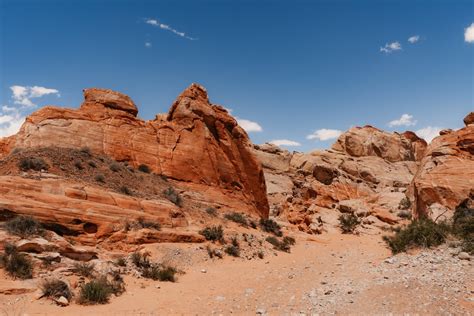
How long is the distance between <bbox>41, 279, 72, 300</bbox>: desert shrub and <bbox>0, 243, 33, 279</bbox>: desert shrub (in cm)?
96

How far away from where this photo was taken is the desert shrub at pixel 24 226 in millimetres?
12242

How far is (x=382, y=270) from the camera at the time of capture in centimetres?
1185

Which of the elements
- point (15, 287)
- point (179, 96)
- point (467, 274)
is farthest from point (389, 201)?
point (15, 287)

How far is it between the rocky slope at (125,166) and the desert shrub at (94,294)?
445cm

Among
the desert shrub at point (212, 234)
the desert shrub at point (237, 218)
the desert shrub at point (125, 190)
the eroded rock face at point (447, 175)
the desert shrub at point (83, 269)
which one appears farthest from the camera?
the desert shrub at point (237, 218)

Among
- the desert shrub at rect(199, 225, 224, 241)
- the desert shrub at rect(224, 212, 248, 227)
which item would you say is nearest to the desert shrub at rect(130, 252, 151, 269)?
the desert shrub at rect(199, 225, 224, 241)

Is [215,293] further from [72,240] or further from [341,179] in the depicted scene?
[341,179]

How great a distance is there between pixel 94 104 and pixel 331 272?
20127mm

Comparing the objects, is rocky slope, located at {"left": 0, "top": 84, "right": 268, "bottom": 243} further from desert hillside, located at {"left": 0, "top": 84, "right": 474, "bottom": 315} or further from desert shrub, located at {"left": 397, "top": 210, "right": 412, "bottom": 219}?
desert shrub, located at {"left": 397, "top": 210, "right": 412, "bottom": 219}

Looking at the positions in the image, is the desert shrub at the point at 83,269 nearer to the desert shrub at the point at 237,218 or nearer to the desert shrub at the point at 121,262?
the desert shrub at the point at 121,262

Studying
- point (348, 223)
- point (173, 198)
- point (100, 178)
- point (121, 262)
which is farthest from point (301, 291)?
point (348, 223)

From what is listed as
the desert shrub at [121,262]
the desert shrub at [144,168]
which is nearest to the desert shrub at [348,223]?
the desert shrub at [144,168]

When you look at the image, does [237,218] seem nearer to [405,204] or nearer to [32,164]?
[32,164]

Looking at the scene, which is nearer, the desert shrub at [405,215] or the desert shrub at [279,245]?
the desert shrub at [279,245]
